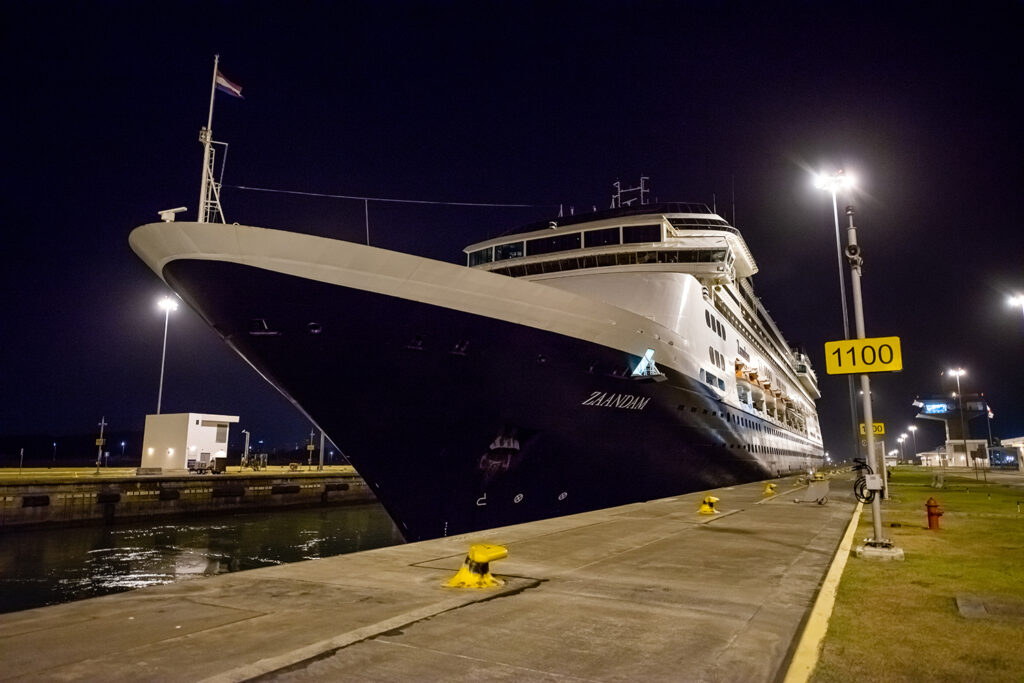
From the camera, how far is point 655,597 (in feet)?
19.9

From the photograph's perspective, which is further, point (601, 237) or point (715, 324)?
point (715, 324)

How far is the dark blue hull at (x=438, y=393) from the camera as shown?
34.1ft

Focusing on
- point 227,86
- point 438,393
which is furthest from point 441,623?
point 227,86

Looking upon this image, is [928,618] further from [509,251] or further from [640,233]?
[509,251]

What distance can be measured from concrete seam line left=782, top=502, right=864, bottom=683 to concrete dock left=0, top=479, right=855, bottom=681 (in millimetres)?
100

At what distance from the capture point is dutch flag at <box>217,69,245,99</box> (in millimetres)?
13305

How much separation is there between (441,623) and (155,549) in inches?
727

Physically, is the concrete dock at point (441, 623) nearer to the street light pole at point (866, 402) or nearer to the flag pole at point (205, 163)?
the street light pole at point (866, 402)

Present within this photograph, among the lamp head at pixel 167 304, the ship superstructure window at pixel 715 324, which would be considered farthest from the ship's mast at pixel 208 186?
the lamp head at pixel 167 304

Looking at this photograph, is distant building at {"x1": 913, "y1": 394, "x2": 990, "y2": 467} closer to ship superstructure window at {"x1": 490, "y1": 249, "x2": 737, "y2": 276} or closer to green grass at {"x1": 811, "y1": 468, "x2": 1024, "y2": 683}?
ship superstructure window at {"x1": 490, "y1": 249, "x2": 737, "y2": 276}

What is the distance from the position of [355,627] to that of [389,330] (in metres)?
6.28

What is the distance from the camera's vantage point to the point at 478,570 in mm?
6391

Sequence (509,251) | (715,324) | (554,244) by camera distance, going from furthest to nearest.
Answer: (715,324) → (509,251) → (554,244)

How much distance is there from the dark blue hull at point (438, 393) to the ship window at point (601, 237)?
26.8 feet
